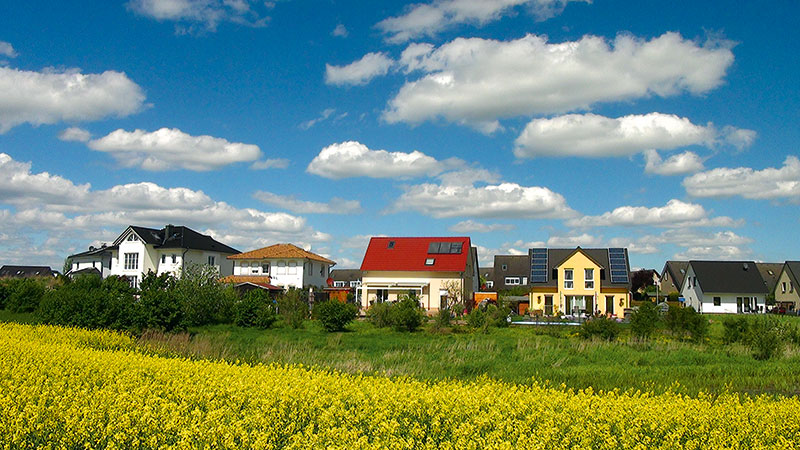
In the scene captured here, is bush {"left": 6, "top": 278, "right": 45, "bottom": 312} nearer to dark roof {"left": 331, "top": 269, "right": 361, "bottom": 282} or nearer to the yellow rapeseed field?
the yellow rapeseed field

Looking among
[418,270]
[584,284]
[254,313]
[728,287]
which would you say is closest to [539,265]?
[584,284]

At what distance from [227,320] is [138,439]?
1052 inches

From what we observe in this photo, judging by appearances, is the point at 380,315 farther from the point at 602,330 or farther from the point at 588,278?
the point at 588,278

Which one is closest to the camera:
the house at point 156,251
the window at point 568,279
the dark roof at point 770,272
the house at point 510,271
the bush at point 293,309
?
the bush at point 293,309

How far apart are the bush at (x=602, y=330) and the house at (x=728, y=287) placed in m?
37.6

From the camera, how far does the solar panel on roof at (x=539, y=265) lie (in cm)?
5149

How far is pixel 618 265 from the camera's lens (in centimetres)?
5019

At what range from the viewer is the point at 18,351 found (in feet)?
37.2

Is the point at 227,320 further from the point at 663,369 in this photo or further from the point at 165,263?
the point at 165,263

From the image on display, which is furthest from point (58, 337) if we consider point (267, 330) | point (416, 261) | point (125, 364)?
point (416, 261)

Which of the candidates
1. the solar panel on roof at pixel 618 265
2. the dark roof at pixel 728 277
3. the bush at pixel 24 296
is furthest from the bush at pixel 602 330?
the dark roof at pixel 728 277

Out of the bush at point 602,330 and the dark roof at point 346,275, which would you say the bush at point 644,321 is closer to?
the bush at point 602,330

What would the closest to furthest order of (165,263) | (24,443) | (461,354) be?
(24,443)
(461,354)
(165,263)

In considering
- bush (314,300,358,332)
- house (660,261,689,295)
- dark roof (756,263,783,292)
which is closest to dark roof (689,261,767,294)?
house (660,261,689,295)
